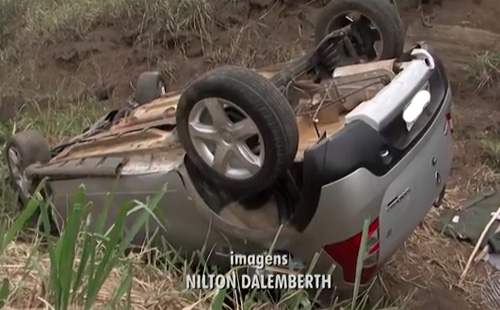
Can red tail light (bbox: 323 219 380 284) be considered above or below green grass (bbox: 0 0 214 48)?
above

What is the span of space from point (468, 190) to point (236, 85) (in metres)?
2.68

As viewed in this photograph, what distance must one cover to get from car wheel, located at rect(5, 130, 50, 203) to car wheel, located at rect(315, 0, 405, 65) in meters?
1.70

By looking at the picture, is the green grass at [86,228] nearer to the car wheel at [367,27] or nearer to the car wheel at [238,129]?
the car wheel at [238,129]

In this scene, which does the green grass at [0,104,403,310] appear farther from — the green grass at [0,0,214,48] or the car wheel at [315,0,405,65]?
Result: the green grass at [0,0,214,48]

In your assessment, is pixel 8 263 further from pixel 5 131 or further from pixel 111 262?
pixel 5 131

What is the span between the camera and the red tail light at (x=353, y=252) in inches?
142

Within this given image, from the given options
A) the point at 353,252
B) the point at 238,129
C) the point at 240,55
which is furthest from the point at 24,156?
the point at 240,55

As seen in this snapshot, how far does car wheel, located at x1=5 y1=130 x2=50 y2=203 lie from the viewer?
16.1ft

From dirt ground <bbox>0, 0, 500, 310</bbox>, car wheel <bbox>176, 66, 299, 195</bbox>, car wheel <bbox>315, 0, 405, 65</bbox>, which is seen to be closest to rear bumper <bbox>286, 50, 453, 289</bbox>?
car wheel <bbox>176, 66, 299, 195</bbox>

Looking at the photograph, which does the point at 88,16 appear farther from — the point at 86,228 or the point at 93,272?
the point at 93,272

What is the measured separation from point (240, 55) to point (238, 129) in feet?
14.0

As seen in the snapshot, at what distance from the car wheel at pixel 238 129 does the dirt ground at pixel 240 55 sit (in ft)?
7.88

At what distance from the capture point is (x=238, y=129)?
3609mm

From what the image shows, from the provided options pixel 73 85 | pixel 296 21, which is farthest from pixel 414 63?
pixel 73 85
